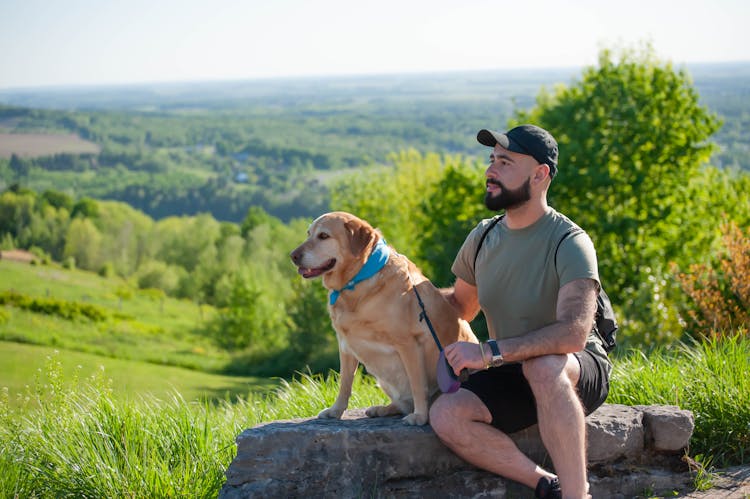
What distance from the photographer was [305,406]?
579cm

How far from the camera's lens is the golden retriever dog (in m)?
4.25

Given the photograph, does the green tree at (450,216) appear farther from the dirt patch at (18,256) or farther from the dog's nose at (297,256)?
the dirt patch at (18,256)

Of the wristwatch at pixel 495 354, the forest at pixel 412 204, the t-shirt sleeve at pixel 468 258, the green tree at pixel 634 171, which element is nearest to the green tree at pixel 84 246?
the forest at pixel 412 204

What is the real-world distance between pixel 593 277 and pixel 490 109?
511 feet

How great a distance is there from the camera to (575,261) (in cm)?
386

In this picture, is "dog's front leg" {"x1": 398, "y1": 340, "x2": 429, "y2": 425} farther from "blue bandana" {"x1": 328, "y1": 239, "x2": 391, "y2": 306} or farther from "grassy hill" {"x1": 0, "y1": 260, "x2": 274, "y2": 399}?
"grassy hill" {"x1": 0, "y1": 260, "x2": 274, "y2": 399}

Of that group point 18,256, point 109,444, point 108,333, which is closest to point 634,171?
point 109,444

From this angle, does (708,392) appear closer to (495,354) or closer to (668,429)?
(668,429)

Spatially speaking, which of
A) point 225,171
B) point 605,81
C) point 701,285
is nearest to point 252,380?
point 605,81

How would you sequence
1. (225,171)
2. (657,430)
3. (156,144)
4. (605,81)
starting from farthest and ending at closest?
1. (156,144)
2. (225,171)
3. (605,81)
4. (657,430)

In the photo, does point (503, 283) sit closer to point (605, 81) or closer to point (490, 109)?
point (605, 81)

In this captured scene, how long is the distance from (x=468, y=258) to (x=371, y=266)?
607 mm

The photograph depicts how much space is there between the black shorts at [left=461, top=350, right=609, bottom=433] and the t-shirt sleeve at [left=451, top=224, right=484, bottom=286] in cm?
67

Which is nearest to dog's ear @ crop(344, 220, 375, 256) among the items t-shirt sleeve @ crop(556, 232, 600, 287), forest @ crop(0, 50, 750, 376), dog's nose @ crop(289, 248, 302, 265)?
dog's nose @ crop(289, 248, 302, 265)
